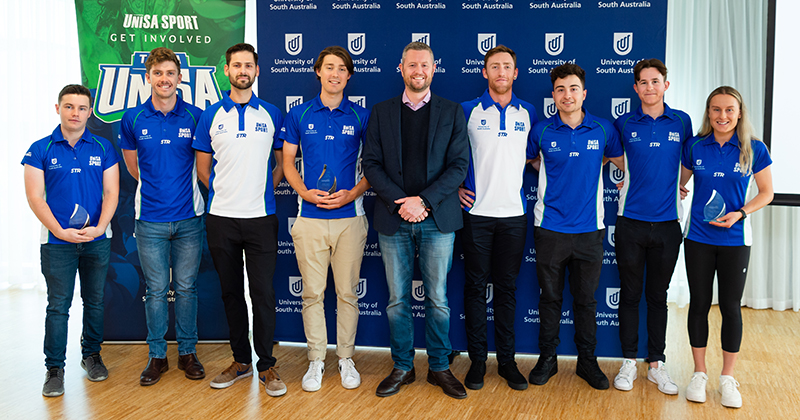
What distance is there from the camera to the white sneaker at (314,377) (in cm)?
300

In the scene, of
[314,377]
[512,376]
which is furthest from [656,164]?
[314,377]

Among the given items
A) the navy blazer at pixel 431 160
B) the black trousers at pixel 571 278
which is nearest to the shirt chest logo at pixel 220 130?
the navy blazer at pixel 431 160

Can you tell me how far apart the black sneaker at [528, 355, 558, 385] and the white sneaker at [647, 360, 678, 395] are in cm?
57

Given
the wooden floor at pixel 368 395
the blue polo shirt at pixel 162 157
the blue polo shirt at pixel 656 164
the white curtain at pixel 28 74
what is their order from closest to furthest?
the wooden floor at pixel 368 395 → the blue polo shirt at pixel 656 164 → the blue polo shirt at pixel 162 157 → the white curtain at pixel 28 74

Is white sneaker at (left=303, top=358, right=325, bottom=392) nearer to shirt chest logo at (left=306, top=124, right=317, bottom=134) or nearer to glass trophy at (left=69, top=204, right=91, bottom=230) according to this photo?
shirt chest logo at (left=306, top=124, right=317, bottom=134)

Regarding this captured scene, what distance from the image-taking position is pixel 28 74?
5309 mm

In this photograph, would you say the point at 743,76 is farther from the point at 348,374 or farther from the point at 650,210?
the point at 348,374

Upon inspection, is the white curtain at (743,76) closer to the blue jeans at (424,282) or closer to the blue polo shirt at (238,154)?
the blue jeans at (424,282)

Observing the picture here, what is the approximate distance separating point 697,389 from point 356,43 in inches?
115

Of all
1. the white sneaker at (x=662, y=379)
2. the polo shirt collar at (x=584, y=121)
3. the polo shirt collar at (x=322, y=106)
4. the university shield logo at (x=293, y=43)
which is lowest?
the white sneaker at (x=662, y=379)

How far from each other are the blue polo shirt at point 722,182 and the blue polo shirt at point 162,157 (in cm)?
292

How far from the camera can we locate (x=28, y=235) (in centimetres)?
551

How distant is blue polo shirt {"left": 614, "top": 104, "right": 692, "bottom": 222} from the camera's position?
9.62 ft

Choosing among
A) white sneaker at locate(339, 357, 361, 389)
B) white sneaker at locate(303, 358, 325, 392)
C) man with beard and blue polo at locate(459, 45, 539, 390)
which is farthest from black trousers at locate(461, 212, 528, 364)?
white sneaker at locate(303, 358, 325, 392)
